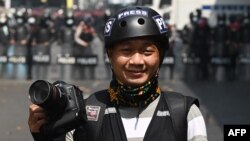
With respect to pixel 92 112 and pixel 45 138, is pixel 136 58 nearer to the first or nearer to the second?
pixel 92 112

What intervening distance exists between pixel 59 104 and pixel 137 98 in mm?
385

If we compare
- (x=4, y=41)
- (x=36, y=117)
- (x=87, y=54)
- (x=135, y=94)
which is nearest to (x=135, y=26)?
(x=135, y=94)

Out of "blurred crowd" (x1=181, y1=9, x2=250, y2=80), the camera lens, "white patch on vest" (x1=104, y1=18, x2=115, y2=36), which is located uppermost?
"white patch on vest" (x1=104, y1=18, x2=115, y2=36)

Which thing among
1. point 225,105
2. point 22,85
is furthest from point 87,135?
point 22,85

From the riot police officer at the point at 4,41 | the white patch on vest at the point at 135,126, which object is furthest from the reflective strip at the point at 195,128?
the riot police officer at the point at 4,41

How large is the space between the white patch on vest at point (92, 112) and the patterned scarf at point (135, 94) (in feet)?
0.26

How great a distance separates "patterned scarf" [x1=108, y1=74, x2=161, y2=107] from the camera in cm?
221

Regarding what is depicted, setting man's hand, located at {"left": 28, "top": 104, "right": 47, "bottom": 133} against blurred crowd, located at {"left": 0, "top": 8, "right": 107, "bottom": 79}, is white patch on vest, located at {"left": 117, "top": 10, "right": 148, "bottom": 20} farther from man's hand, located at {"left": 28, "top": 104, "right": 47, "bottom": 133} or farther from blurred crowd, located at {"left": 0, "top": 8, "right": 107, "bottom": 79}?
blurred crowd, located at {"left": 0, "top": 8, "right": 107, "bottom": 79}

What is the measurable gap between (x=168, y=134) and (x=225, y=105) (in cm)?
856

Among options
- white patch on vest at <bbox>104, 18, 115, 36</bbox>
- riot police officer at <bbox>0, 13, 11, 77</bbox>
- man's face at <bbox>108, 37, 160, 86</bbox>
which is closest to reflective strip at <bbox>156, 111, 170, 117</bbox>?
man's face at <bbox>108, 37, 160, 86</bbox>

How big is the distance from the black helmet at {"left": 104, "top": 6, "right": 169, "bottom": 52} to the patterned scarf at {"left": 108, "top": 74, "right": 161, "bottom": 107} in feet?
0.55

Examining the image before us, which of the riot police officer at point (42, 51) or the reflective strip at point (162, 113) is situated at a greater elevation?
the reflective strip at point (162, 113)

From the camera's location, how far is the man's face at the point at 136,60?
86.4 inches

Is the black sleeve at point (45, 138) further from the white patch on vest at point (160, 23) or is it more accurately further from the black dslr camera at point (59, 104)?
the white patch on vest at point (160, 23)
